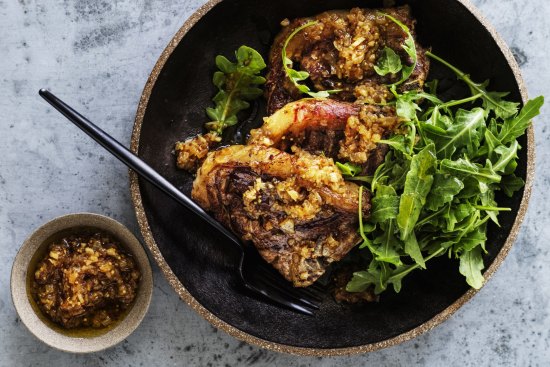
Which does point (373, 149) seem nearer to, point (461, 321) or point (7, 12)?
point (461, 321)

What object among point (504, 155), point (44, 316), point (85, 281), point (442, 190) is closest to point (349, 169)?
point (442, 190)

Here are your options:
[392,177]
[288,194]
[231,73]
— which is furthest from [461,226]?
[231,73]

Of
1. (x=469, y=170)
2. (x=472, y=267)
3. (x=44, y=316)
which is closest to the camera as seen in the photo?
(x=469, y=170)

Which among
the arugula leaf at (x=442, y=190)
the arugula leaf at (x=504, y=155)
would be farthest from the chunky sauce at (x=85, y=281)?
the arugula leaf at (x=504, y=155)

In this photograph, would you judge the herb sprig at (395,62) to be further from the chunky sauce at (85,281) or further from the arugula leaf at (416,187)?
the chunky sauce at (85,281)

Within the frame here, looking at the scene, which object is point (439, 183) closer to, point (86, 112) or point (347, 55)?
point (347, 55)

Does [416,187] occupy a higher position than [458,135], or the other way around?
[458,135]

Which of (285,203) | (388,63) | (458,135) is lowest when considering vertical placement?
(285,203)
